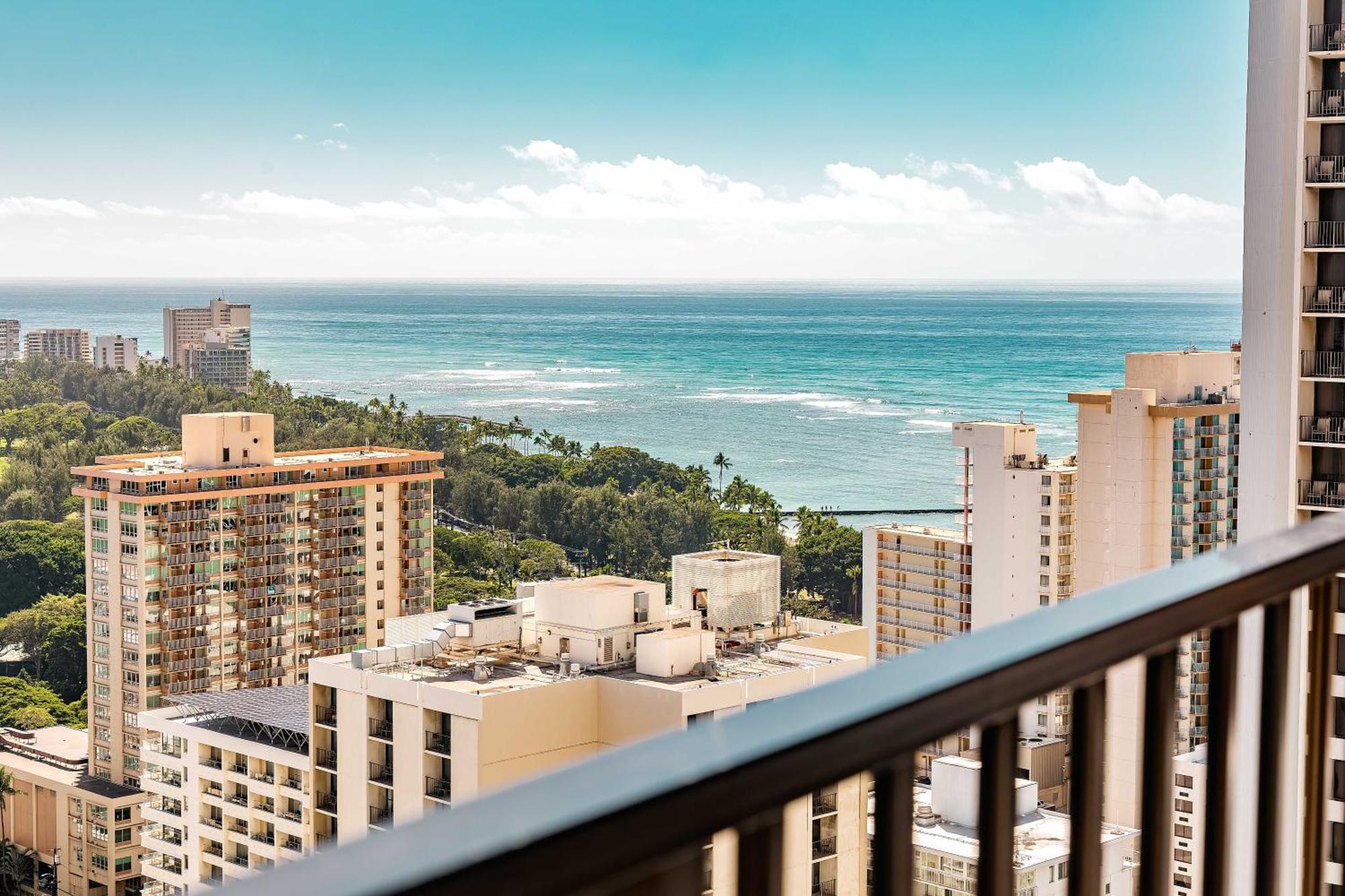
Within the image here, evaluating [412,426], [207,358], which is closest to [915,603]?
[412,426]

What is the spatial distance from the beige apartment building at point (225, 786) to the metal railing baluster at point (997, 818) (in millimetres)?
9252

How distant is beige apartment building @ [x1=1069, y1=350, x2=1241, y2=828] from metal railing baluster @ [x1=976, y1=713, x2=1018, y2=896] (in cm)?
1002

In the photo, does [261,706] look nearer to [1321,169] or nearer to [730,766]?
[1321,169]

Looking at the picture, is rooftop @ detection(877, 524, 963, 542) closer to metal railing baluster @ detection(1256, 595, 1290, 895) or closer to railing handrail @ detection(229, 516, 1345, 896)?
metal railing baluster @ detection(1256, 595, 1290, 895)

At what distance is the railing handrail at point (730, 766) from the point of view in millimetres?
297

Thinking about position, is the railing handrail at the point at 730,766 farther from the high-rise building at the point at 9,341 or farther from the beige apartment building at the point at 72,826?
the high-rise building at the point at 9,341

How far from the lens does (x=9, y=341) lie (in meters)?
30.2

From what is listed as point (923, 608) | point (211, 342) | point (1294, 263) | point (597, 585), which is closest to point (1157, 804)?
point (1294, 263)

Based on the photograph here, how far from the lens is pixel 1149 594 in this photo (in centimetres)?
56

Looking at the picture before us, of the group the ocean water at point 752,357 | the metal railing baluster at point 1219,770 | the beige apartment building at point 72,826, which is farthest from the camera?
the ocean water at point 752,357

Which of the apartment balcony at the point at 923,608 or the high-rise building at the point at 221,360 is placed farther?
the high-rise building at the point at 221,360

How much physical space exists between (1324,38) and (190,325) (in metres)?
29.8

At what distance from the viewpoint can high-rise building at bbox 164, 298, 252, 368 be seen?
3275 cm

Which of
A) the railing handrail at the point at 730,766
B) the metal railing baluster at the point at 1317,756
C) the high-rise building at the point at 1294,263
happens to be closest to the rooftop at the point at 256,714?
the high-rise building at the point at 1294,263
